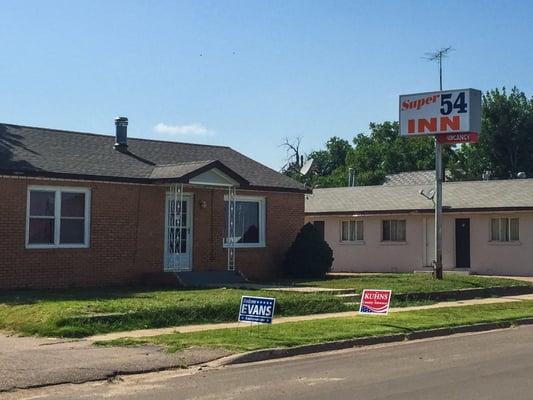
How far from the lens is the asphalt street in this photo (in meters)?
8.91

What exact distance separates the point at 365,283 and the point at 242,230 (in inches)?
175

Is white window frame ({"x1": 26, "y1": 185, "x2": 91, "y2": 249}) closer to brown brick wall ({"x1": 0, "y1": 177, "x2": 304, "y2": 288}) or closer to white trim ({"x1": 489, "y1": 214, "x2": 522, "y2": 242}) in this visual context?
brown brick wall ({"x1": 0, "y1": 177, "x2": 304, "y2": 288})

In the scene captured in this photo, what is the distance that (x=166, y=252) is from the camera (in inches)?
877

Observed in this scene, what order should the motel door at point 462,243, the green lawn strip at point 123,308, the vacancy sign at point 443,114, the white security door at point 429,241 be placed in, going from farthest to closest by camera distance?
the white security door at point 429,241 → the motel door at point 462,243 → the vacancy sign at point 443,114 → the green lawn strip at point 123,308

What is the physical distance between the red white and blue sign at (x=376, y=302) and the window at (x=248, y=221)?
8791mm

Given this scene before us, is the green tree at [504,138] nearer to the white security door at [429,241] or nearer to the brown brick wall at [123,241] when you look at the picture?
the white security door at [429,241]

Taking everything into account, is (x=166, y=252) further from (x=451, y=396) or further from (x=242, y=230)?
(x=451, y=396)

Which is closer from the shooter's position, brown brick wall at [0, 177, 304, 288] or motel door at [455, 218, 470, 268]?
brown brick wall at [0, 177, 304, 288]

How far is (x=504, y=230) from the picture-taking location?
98.5 ft

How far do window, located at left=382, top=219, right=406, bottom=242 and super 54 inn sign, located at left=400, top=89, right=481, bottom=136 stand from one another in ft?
23.4

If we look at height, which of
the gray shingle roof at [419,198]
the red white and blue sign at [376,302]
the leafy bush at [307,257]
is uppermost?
the gray shingle roof at [419,198]

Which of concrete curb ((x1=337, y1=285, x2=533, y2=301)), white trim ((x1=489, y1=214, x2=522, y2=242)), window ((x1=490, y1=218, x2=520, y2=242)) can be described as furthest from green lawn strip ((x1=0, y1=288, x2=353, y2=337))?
window ((x1=490, y1=218, x2=520, y2=242))

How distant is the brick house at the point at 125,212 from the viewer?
19.4 m

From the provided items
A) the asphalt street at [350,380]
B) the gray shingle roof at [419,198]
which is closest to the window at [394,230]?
the gray shingle roof at [419,198]
